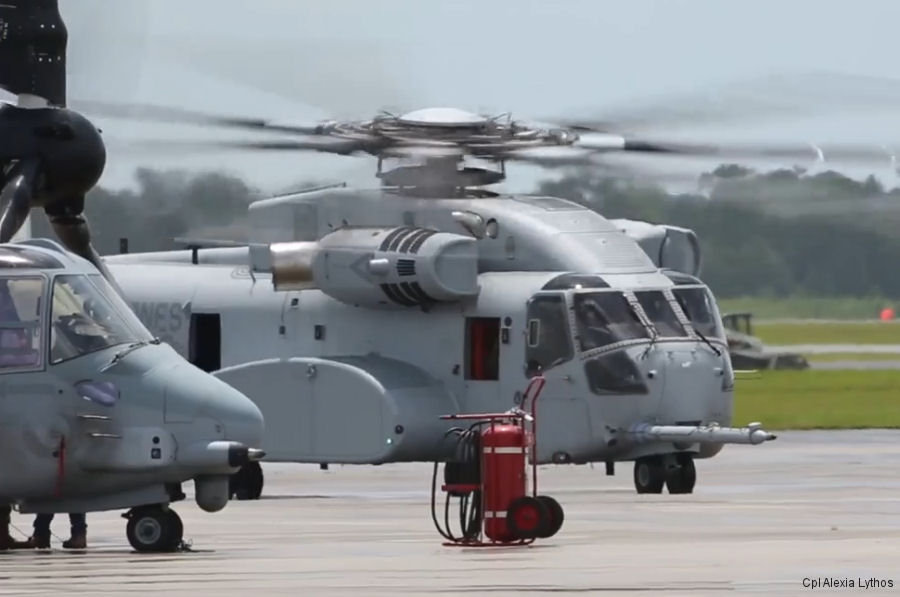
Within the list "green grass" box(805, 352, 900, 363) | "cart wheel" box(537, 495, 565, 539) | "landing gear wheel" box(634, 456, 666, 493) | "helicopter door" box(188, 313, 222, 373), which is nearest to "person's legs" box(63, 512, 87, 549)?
"cart wheel" box(537, 495, 565, 539)

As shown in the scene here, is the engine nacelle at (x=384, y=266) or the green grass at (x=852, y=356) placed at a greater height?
the engine nacelle at (x=384, y=266)

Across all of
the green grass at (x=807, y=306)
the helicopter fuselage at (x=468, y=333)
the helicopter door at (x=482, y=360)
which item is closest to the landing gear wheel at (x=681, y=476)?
the helicopter fuselage at (x=468, y=333)

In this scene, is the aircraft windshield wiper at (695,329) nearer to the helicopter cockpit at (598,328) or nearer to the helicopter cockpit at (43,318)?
the helicopter cockpit at (598,328)

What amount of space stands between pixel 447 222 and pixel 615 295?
197 cm

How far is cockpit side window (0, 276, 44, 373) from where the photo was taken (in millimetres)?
18375

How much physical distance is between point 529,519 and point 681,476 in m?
7.55

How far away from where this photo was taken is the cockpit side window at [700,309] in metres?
26.9

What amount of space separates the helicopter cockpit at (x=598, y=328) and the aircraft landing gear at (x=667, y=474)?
2.84ft

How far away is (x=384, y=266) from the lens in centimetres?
Result: 2652

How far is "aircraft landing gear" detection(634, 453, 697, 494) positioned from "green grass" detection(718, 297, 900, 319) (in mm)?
32994

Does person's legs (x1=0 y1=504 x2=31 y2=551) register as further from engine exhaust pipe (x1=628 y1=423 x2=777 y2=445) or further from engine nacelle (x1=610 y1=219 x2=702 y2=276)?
engine nacelle (x1=610 y1=219 x2=702 y2=276)

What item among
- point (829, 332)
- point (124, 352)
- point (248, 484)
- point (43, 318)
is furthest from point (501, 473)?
point (829, 332)

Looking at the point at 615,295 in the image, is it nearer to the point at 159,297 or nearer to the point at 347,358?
the point at 347,358

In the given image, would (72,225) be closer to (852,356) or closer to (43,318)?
(43,318)
